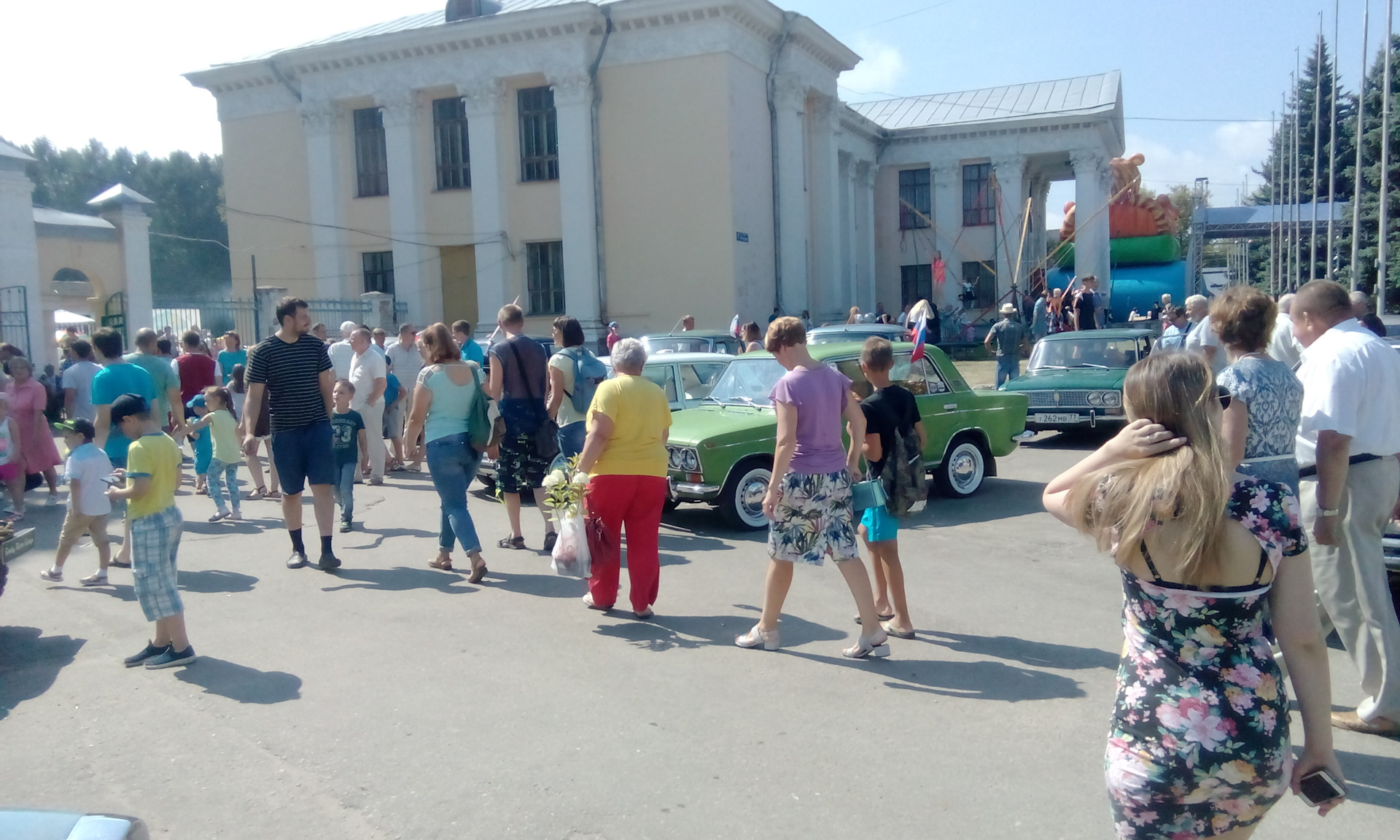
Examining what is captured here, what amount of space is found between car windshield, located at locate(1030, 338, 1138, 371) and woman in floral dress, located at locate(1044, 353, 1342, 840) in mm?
12755

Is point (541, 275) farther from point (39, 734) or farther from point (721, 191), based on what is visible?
point (39, 734)

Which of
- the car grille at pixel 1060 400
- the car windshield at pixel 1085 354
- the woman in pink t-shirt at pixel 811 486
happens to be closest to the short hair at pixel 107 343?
the woman in pink t-shirt at pixel 811 486

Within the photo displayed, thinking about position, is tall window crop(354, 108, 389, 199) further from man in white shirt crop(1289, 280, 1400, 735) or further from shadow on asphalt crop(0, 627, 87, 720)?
man in white shirt crop(1289, 280, 1400, 735)

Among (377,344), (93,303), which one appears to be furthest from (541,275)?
(377,344)

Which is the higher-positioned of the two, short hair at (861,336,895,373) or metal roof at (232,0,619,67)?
metal roof at (232,0,619,67)

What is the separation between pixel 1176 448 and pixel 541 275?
27.9 m

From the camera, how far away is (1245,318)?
4398mm

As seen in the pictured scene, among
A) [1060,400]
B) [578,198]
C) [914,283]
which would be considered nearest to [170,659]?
[1060,400]

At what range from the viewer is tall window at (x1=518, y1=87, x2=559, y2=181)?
2847 centimetres

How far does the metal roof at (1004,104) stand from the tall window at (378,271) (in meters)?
17.1

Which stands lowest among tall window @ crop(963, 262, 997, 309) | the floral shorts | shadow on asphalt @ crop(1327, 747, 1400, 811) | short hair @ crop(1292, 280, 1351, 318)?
shadow on asphalt @ crop(1327, 747, 1400, 811)

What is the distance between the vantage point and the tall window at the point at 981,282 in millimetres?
38344

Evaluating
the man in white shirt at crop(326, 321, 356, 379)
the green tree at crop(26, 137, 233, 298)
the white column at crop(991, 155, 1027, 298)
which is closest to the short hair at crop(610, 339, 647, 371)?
the man in white shirt at crop(326, 321, 356, 379)

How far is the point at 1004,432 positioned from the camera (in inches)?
422
